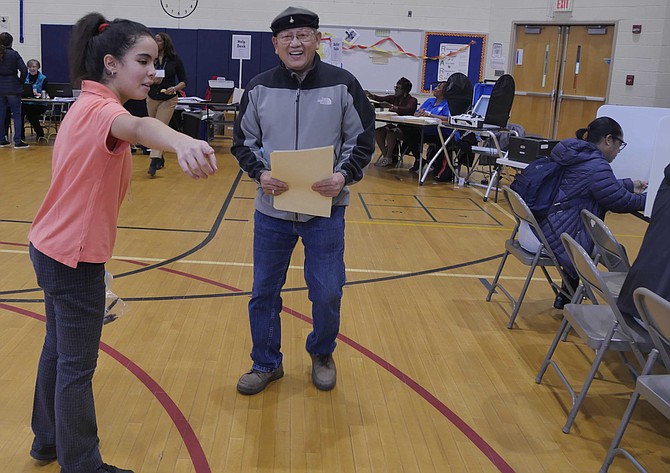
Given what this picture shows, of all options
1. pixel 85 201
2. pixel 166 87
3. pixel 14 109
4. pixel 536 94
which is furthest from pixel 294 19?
pixel 536 94

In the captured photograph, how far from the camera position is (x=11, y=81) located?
365 inches

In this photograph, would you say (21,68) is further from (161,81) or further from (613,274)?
(613,274)

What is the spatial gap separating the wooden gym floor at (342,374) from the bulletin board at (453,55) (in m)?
7.47

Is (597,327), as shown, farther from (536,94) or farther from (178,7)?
(178,7)

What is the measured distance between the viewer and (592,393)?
10.3 feet

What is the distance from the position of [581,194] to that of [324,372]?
1.79 m

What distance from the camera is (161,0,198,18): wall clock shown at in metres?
12.1

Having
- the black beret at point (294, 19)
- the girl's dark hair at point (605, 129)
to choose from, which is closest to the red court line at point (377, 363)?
the black beret at point (294, 19)

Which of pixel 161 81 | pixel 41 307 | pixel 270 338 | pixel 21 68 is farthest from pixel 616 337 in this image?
pixel 21 68

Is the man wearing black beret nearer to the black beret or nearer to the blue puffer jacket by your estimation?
the black beret

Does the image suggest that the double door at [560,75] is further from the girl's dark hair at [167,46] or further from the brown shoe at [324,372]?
the brown shoe at [324,372]

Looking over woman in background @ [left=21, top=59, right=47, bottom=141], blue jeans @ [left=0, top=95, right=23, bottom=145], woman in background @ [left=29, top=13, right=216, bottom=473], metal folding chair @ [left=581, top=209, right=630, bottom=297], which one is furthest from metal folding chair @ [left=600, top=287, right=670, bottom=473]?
woman in background @ [left=21, top=59, right=47, bottom=141]

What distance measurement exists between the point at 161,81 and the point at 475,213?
3962mm

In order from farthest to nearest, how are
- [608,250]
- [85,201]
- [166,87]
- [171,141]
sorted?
[166,87] < [608,250] < [85,201] < [171,141]
